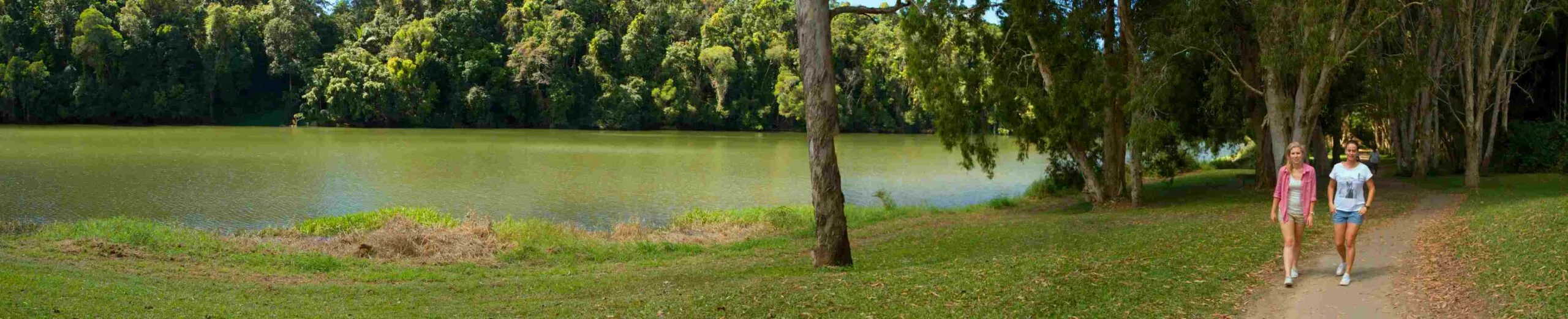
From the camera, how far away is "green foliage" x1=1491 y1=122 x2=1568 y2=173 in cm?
2567

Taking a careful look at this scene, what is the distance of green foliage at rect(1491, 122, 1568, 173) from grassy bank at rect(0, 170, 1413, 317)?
40.0 feet

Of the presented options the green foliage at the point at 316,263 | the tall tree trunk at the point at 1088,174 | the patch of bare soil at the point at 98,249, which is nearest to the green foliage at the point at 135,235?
the patch of bare soil at the point at 98,249

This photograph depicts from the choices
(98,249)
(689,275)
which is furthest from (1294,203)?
(98,249)

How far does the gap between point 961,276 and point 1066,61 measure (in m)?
12.8

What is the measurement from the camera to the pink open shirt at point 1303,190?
29.2ft

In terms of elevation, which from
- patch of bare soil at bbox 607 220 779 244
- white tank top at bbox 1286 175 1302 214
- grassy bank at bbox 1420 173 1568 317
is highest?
white tank top at bbox 1286 175 1302 214

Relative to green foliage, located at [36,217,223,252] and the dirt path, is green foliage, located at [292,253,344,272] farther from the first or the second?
the dirt path

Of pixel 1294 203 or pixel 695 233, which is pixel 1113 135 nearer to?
pixel 695 233

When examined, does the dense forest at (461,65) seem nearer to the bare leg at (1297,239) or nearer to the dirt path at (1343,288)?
the dirt path at (1343,288)

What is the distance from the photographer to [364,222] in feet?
61.4

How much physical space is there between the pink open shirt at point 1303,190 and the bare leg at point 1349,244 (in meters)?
0.35

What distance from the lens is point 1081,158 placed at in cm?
2225

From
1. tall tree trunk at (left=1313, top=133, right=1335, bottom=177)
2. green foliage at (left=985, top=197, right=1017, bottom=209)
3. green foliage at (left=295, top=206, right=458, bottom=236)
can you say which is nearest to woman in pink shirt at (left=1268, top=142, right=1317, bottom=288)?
green foliage at (left=295, top=206, right=458, bottom=236)

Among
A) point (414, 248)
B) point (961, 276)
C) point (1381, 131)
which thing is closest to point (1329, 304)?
point (961, 276)
